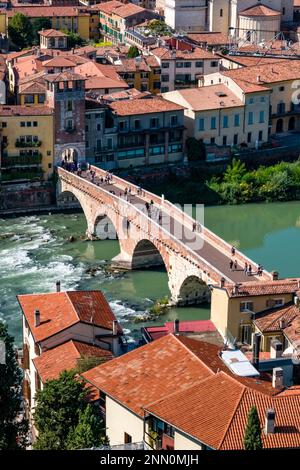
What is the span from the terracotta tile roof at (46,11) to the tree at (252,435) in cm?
5966

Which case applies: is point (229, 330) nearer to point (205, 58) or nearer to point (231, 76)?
point (231, 76)

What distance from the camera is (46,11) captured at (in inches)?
3125

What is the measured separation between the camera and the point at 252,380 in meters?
26.4

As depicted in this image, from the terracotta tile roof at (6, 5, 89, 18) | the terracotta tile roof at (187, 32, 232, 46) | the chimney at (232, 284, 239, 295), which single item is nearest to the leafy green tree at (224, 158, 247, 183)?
the terracotta tile roof at (187, 32, 232, 46)

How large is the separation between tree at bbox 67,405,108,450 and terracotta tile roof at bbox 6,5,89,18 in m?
56.6

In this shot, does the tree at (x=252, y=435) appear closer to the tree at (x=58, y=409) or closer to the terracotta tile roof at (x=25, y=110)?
the tree at (x=58, y=409)

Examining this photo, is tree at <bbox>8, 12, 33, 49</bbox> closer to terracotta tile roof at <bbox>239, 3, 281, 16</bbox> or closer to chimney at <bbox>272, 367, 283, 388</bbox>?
terracotta tile roof at <bbox>239, 3, 281, 16</bbox>

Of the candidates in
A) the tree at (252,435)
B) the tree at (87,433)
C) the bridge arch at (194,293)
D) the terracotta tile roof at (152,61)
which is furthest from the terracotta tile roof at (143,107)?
the tree at (252,435)

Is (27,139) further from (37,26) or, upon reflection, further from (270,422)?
(270,422)

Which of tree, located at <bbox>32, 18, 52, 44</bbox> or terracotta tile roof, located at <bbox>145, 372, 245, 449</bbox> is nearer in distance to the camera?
terracotta tile roof, located at <bbox>145, 372, 245, 449</bbox>

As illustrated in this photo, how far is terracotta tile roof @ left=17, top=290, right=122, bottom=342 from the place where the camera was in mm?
30969

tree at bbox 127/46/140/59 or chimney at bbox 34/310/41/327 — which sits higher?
tree at bbox 127/46/140/59

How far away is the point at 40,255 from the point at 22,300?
14.3 meters
